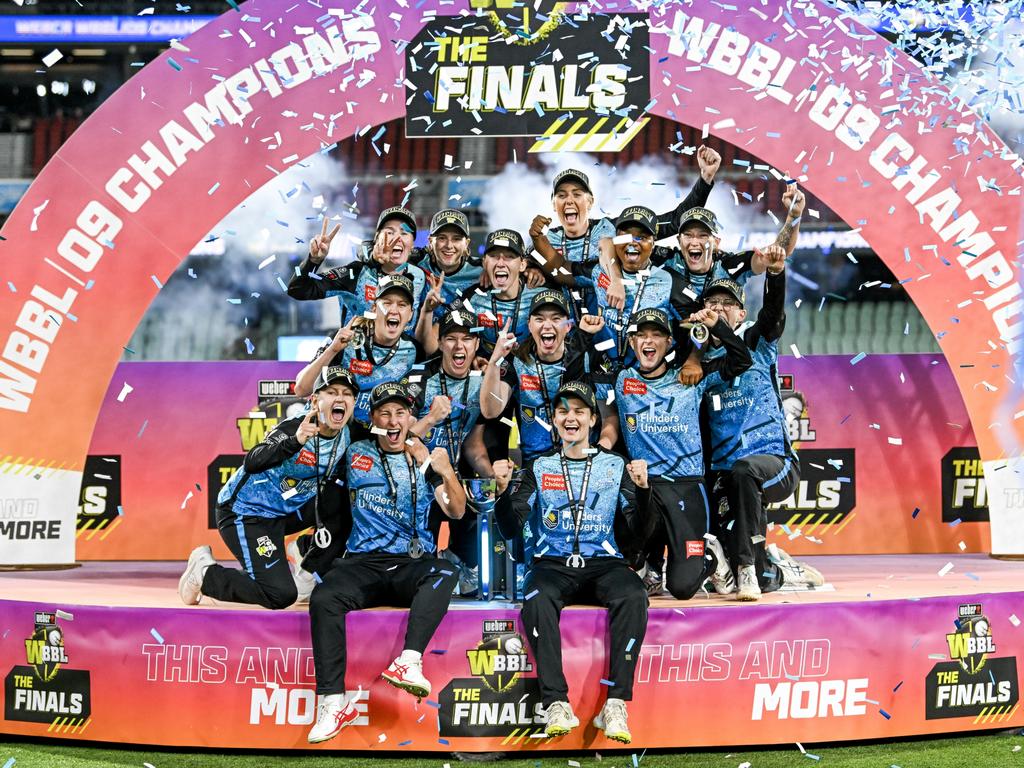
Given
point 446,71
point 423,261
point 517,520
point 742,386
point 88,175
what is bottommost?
point 517,520

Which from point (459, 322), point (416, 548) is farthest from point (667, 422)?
point (416, 548)

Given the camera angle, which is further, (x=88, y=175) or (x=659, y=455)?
(x=88, y=175)

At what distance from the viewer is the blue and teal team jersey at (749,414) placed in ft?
21.6

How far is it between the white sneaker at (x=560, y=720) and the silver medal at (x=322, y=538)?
1.49 metres

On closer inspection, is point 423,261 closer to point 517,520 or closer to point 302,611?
point 517,520

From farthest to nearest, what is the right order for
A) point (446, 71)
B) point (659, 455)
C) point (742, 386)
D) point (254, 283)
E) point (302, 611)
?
1. point (254, 283)
2. point (446, 71)
3. point (742, 386)
4. point (659, 455)
5. point (302, 611)

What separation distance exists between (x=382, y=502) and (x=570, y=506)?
3.00 ft

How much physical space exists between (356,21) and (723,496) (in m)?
3.53

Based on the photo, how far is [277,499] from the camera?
6242mm

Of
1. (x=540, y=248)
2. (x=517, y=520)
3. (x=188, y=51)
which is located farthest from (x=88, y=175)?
(x=517, y=520)

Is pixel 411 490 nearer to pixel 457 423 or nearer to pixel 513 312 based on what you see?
pixel 457 423

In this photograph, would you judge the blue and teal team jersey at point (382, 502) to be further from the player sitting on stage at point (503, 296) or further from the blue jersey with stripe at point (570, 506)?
the player sitting on stage at point (503, 296)

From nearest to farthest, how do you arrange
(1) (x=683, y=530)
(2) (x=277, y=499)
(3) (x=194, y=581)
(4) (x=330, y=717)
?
(4) (x=330, y=717), (3) (x=194, y=581), (1) (x=683, y=530), (2) (x=277, y=499)

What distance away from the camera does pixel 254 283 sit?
1073 centimetres
